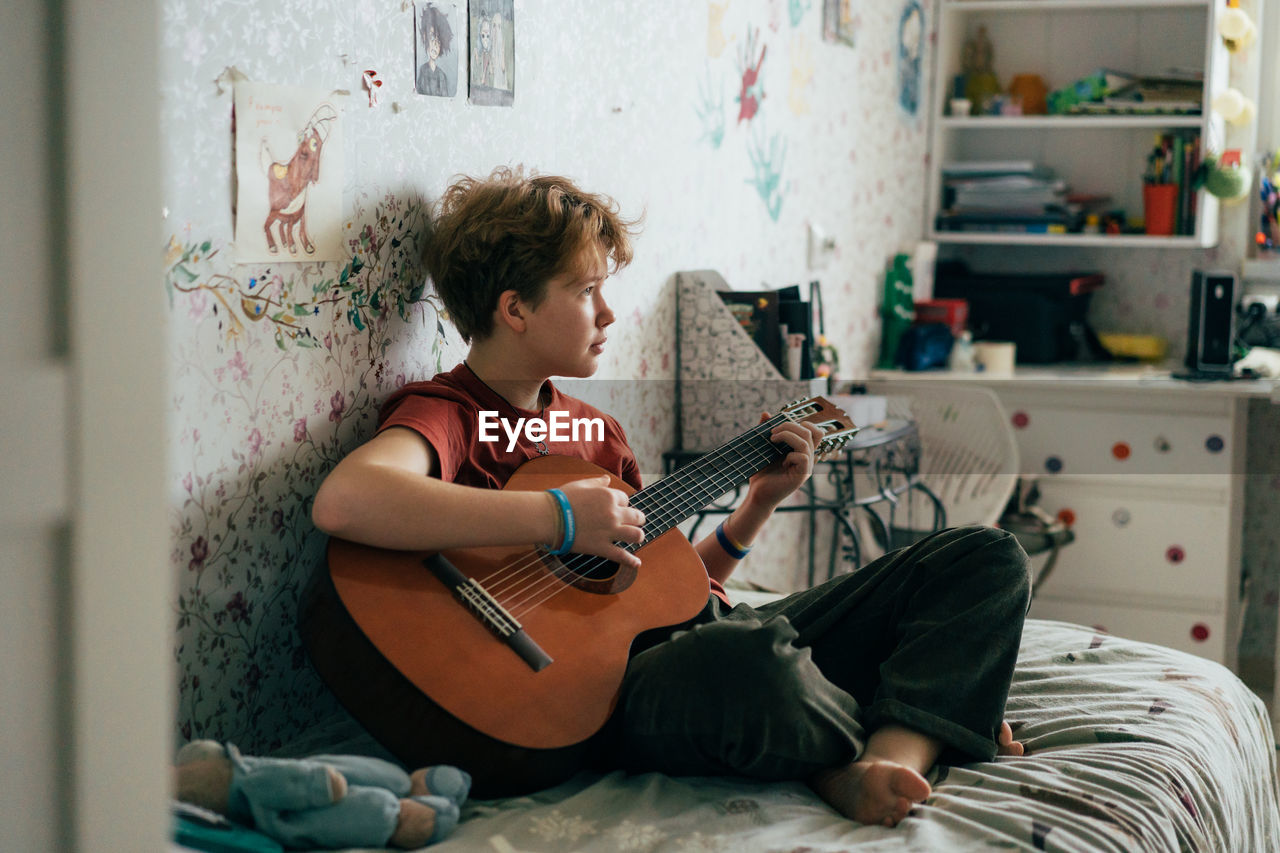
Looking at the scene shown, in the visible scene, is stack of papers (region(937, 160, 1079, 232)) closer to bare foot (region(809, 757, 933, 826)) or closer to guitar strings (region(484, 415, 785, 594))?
guitar strings (region(484, 415, 785, 594))

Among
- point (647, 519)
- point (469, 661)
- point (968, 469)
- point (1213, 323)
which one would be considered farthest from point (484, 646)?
point (1213, 323)

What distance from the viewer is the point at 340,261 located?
4.03 ft

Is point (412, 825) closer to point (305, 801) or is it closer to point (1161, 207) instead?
point (305, 801)

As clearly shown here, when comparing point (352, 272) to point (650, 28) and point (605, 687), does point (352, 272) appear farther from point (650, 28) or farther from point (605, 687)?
point (650, 28)

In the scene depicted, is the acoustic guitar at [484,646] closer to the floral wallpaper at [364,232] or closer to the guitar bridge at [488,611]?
the guitar bridge at [488,611]

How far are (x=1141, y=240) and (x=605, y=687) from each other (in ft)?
7.89

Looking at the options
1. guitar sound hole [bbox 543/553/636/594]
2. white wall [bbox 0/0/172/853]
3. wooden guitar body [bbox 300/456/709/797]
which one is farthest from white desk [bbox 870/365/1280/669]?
white wall [bbox 0/0/172/853]

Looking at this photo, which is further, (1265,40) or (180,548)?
(1265,40)

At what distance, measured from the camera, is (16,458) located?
528 millimetres

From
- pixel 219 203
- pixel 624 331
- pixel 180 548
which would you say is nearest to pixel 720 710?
pixel 180 548

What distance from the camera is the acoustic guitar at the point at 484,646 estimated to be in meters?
0.99

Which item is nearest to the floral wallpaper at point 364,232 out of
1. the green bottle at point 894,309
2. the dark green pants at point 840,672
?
the dark green pants at point 840,672

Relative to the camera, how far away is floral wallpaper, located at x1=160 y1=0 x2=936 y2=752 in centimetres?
105

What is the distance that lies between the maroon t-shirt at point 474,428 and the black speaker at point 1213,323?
6.04 feet
